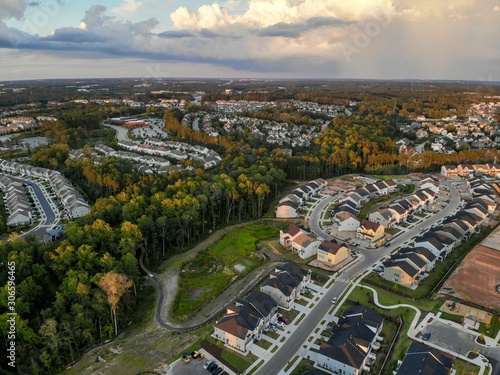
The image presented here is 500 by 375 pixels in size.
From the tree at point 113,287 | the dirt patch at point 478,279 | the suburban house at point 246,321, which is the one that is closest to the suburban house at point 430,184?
the dirt patch at point 478,279

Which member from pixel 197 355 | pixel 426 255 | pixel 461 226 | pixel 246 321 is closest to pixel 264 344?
pixel 246 321

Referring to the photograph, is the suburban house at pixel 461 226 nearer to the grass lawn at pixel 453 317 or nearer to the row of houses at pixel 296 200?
the grass lawn at pixel 453 317

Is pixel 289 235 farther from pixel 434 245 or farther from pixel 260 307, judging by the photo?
pixel 434 245

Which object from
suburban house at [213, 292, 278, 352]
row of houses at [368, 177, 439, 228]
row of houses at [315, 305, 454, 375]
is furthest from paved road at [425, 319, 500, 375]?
row of houses at [368, 177, 439, 228]

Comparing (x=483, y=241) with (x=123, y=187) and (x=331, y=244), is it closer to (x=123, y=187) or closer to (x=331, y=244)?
(x=331, y=244)

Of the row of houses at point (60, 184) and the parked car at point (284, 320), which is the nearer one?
the parked car at point (284, 320)

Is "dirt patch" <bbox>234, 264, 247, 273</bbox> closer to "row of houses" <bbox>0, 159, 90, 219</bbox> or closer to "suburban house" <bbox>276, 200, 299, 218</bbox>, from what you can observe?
"suburban house" <bbox>276, 200, 299, 218</bbox>

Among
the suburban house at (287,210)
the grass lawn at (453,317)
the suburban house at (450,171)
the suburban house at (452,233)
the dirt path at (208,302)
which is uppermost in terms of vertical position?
the suburban house at (450,171)
